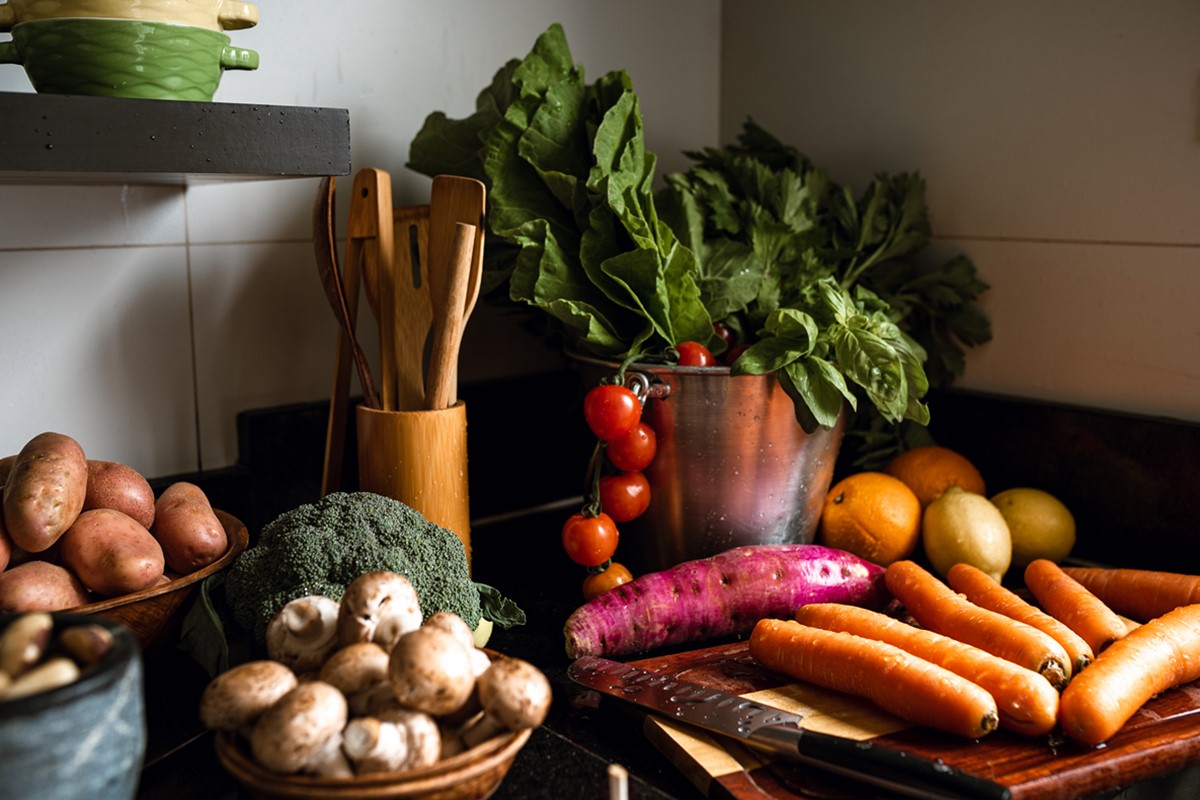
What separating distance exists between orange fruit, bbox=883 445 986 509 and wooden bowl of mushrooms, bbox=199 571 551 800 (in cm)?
73

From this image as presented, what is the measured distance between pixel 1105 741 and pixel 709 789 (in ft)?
1.06

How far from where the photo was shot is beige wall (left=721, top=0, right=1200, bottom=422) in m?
1.16

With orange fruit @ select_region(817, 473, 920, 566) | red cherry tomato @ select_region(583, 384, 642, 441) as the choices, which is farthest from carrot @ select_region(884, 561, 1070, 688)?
red cherry tomato @ select_region(583, 384, 642, 441)

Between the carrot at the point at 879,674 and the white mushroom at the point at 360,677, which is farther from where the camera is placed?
the carrot at the point at 879,674

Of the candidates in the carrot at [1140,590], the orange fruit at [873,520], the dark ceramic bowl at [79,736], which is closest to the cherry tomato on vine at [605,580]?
the orange fruit at [873,520]

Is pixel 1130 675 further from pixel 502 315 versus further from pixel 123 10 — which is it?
pixel 123 10

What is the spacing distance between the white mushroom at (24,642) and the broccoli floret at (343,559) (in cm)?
28

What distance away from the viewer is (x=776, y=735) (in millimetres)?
780

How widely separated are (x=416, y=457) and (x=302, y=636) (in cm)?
33

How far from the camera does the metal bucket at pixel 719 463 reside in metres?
1.07

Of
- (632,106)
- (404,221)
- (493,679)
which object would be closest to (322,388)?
(404,221)

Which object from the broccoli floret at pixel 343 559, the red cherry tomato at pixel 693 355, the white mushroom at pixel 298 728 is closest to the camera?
the white mushroom at pixel 298 728

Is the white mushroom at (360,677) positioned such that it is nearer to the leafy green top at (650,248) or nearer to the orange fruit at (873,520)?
the leafy green top at (650,248)

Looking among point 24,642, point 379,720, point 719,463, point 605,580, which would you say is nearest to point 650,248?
point 719,463
